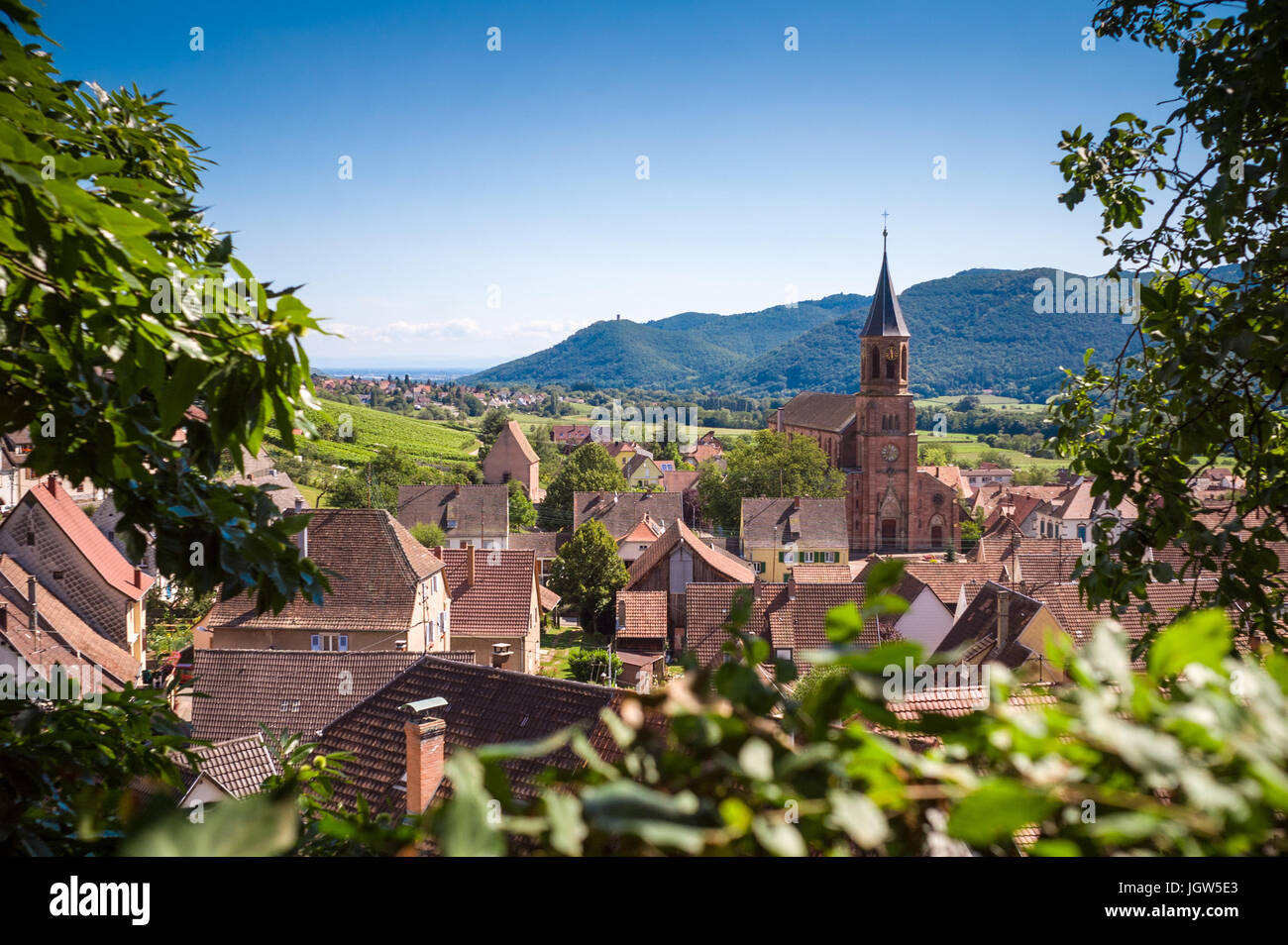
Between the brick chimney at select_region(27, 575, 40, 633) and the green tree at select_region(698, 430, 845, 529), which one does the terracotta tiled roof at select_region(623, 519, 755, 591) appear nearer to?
the brick chimney at select_region(27, 575, 40, 633)

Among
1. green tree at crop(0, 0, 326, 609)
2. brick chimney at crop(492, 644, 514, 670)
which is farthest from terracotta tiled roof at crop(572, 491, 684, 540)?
green tree at crop(0, 0, 326, 609)

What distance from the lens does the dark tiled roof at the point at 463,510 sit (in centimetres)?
6003

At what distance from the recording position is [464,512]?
60375 millimetres

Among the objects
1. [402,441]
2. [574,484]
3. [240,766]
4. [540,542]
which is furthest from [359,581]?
[402,441]

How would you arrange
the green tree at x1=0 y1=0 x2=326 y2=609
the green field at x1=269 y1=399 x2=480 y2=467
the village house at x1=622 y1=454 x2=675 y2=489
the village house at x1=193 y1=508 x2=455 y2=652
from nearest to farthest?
the green tree at x1=0 y1=0 x2=326 y2=609, the village house at x1=193 y1=508 x2=455 y2=652, the green field at x1=269 y1=399 x2=480 y2=467, the village house at x1=622 y1=454 x2=675 y2=489

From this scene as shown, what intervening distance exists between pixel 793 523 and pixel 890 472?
23671mm

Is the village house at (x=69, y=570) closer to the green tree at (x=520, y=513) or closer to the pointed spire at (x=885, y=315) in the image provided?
the green tree at (x=520, y=513)

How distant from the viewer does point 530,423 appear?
167 m

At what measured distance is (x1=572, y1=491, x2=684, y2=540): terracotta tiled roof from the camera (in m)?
60.3

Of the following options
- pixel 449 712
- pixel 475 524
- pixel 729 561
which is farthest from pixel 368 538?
pixel 475 524

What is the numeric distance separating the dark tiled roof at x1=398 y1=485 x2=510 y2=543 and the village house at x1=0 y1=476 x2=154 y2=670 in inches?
1310

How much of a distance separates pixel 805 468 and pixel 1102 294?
65.0 metres

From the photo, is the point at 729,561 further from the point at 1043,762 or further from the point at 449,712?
the point at 1043,762
